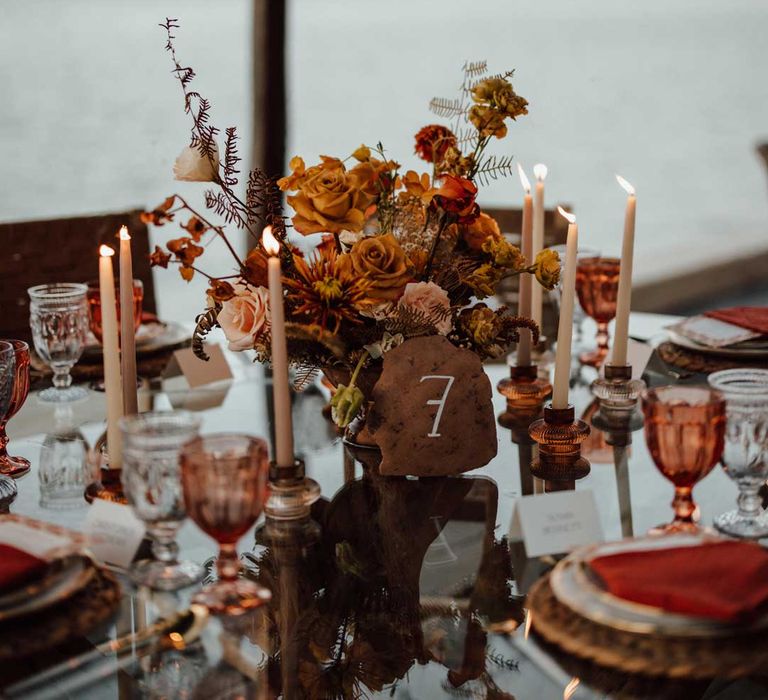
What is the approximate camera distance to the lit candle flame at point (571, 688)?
2.68 feet

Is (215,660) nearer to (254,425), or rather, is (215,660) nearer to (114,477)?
(114,477)

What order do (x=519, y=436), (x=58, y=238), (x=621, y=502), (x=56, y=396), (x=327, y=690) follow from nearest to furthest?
(x=327, y=690) → (x=621, y=502) → (x=519, y=436) → (x=56, y=396) → (x=58, y=238)

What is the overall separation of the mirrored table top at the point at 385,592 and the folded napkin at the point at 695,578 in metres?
0.06

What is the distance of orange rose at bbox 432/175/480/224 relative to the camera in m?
1.25

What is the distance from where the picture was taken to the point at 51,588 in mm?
→ 961

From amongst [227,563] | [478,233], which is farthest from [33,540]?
[478,233]

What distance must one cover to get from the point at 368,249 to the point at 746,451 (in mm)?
479

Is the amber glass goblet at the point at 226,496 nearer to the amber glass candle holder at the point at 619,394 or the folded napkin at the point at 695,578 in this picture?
the folded napkin at the point at 695,578

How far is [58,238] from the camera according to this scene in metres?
2.31

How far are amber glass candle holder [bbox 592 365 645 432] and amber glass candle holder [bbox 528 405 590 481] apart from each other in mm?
178

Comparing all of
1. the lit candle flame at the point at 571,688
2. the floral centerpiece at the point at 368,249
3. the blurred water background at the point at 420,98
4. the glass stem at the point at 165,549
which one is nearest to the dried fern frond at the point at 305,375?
the floral centerpiece at the point at 368,249

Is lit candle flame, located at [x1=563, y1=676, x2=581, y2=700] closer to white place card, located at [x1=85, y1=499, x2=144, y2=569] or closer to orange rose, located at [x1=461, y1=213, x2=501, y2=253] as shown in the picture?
white place card, located at [x1=85, y1=499, x2=144, y2=569]

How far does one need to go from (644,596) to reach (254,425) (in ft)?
2.57

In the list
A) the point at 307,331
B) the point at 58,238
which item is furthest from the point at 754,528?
the point at 58,238
